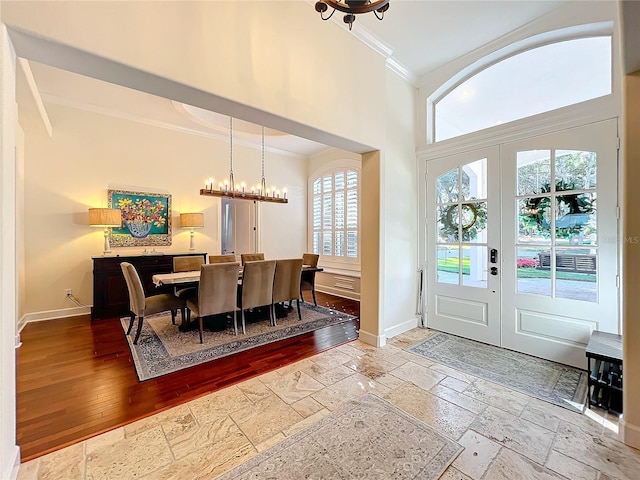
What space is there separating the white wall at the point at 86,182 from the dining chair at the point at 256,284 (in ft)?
7.96

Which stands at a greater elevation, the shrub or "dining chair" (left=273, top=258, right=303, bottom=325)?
the shrub

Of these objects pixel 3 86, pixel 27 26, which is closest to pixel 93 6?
pixel 27 26

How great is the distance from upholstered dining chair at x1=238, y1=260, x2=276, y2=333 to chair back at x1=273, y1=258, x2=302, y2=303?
15cm

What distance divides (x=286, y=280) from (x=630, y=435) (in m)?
3.53

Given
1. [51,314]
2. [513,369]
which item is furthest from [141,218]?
[513,369]

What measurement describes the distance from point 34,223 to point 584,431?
669cm

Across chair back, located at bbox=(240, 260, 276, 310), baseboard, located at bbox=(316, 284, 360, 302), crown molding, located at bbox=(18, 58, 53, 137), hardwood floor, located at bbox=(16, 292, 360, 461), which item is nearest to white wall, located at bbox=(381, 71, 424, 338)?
hardwood floor, located at bbox=(16, 292, 360, 461)

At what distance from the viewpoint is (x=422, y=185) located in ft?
12.7

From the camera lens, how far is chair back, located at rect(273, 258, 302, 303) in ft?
13.3

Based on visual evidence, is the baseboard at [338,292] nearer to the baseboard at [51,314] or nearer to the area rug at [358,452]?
the area rug at [358,452]

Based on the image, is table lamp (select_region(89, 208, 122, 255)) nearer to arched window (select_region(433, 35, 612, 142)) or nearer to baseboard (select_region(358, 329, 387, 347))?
baseboard (select_region(358, 329, 387, 347))

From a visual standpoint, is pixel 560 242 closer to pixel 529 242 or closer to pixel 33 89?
pixel 529 242

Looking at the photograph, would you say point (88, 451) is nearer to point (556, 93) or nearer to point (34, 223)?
point (34, 223)

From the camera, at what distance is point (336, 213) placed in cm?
645
